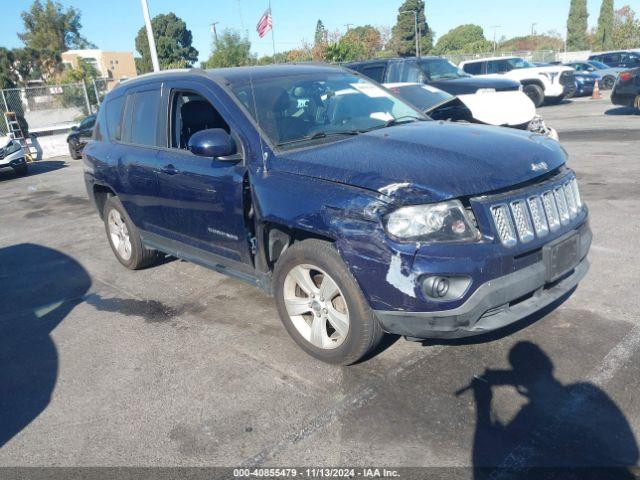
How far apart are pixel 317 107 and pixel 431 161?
134 cm

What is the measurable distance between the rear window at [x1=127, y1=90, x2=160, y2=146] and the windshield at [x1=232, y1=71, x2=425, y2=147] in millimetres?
1109

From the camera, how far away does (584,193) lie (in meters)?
7.37

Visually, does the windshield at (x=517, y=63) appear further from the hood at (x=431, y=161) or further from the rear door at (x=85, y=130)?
the hood at (x=431, y=161)

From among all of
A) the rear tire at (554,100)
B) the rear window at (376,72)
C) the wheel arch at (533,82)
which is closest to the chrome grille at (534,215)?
the rear window at (376,72)

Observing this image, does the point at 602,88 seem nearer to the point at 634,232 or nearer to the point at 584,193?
the point at 584,193

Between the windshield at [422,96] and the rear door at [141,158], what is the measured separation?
4.49 m

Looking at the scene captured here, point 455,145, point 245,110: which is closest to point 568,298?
point 455,145

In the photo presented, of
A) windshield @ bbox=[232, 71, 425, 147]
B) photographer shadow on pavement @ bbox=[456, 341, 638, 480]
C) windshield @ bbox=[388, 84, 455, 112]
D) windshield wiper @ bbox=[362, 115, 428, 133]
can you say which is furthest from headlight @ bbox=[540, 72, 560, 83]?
photographer shadow on pavement @ bbox=[456, 341, 638, 480]

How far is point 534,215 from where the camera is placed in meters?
3.22

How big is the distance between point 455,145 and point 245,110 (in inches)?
59.5

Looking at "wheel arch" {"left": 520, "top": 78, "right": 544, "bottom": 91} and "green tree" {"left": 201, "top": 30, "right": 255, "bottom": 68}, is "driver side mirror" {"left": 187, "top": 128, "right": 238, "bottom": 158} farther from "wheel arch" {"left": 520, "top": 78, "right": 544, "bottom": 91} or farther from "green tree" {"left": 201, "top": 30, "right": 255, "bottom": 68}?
"green tree" {"left": 201, "top": 30, "right": 255, "bottom": 68}

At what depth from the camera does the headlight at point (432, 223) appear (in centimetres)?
300

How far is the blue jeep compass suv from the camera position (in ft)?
9.85

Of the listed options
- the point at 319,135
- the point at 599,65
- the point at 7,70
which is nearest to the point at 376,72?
the point at 319,135
